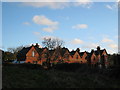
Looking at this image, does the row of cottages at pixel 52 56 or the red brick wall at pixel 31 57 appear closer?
the row of cottages at pixel 52 56

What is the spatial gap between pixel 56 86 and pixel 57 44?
1283 inches

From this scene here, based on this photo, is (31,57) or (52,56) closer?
(52,56)

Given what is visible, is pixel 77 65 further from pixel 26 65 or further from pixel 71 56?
pixel 71 56

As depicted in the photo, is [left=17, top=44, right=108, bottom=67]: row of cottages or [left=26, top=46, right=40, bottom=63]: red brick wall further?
[left=26, top=46, right=40, bottom=63]: red brick wall

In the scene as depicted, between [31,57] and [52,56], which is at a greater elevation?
[52,56]

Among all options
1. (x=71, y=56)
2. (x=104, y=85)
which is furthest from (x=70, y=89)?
(x=71, y=56)

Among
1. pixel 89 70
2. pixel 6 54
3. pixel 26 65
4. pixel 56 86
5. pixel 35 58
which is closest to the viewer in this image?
pixel 56 86

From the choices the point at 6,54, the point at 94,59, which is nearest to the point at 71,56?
the point at 94,59

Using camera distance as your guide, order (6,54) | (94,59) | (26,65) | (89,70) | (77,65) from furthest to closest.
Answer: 1. (94,59)
2. (6,54)
3. (26,65)
4. (77,65)
5. (89,70)

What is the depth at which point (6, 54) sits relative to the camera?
54906mm

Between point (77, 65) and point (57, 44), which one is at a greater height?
point (57, 44)

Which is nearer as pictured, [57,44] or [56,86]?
[56,86]

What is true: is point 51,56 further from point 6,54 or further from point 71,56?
point 6,54

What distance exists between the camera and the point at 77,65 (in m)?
21.3
